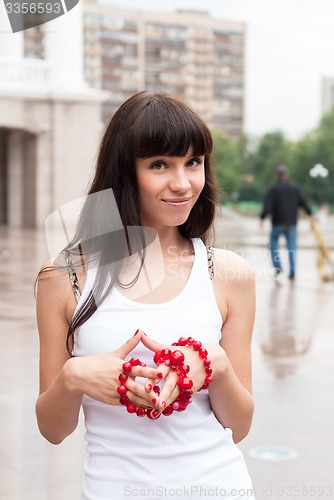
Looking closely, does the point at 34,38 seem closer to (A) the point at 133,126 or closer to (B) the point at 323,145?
(B) the point at 323,145

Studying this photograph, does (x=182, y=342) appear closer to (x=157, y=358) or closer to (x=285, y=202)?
(x=157, y=358)

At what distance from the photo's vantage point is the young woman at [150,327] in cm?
164

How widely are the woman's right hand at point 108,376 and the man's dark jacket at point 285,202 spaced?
1126 cm

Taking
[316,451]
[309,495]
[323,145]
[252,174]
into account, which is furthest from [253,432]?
[252,174]

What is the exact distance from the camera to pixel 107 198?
1832 mm

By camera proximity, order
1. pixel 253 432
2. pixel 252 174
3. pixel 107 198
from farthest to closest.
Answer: pixel 252 174 < pixel 253 432 < pixel 107 198

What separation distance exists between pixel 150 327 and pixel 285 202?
11207mm

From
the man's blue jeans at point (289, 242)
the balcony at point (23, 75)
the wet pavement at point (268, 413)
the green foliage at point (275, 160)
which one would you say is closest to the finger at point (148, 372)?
the wet pavement at point (268, 413)

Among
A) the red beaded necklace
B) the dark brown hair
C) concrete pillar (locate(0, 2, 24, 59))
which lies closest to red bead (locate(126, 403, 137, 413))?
the red beaded necklace

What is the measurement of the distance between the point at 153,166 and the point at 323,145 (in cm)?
7975

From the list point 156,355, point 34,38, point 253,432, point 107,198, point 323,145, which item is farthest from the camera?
point 34,38

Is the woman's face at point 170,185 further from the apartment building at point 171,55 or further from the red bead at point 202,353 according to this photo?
the apartment building at point 171,55

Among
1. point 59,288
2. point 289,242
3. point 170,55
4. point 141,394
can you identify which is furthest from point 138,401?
point 170,55

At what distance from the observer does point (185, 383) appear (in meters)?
1.56
